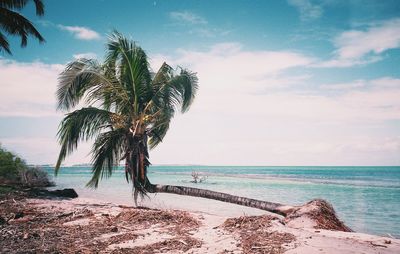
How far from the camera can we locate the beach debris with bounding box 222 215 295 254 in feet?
14.3

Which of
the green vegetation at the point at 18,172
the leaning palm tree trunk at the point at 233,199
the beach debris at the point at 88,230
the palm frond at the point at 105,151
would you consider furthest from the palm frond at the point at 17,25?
the green vegetation at the point at 18,172

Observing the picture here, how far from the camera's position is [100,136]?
29.9ft

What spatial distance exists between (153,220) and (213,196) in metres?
2.49

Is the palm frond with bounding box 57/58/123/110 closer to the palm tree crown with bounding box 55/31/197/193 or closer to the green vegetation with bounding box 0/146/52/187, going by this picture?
the palm tree crown with bounding box 55/31/197/193

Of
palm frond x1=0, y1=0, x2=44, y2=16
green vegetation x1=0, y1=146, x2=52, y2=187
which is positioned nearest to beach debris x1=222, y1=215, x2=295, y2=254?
palm frond x1=0, y1=0, x2=44, y2=16

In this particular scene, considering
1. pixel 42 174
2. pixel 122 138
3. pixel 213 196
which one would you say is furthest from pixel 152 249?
pixel 42 174

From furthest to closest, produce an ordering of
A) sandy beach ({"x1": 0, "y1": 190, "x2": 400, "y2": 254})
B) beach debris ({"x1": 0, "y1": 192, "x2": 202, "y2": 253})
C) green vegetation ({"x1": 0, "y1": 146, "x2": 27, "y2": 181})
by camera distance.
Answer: green vegetation ({"x1": 0, "y1": 146, "x2": 27, "y2": 181}), beach debris ({"x1": 0, "y1": 192, "x2": 202, "y2": 253}), sandy beach ({"x1": 0, "y1": 190, "x2": 400, "y2": 254})

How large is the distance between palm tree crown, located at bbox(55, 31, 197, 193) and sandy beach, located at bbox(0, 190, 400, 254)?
2.16m

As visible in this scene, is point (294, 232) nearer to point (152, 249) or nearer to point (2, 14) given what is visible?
point (152, 249)

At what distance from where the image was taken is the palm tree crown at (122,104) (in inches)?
349

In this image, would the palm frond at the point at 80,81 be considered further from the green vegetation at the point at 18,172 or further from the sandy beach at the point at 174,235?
the green vegetation at the point at 18,172

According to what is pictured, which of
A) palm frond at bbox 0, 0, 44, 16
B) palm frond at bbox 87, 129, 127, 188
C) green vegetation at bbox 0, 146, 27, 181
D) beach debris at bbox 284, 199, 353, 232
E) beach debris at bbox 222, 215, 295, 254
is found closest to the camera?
beach debris at bbox 222, 215, 295, 254

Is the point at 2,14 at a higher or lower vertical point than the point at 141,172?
higher

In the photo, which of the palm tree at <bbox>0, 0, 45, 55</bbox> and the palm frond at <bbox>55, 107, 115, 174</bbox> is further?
the palm tree at <bbox>0, 0, 45, 55</bbox>
